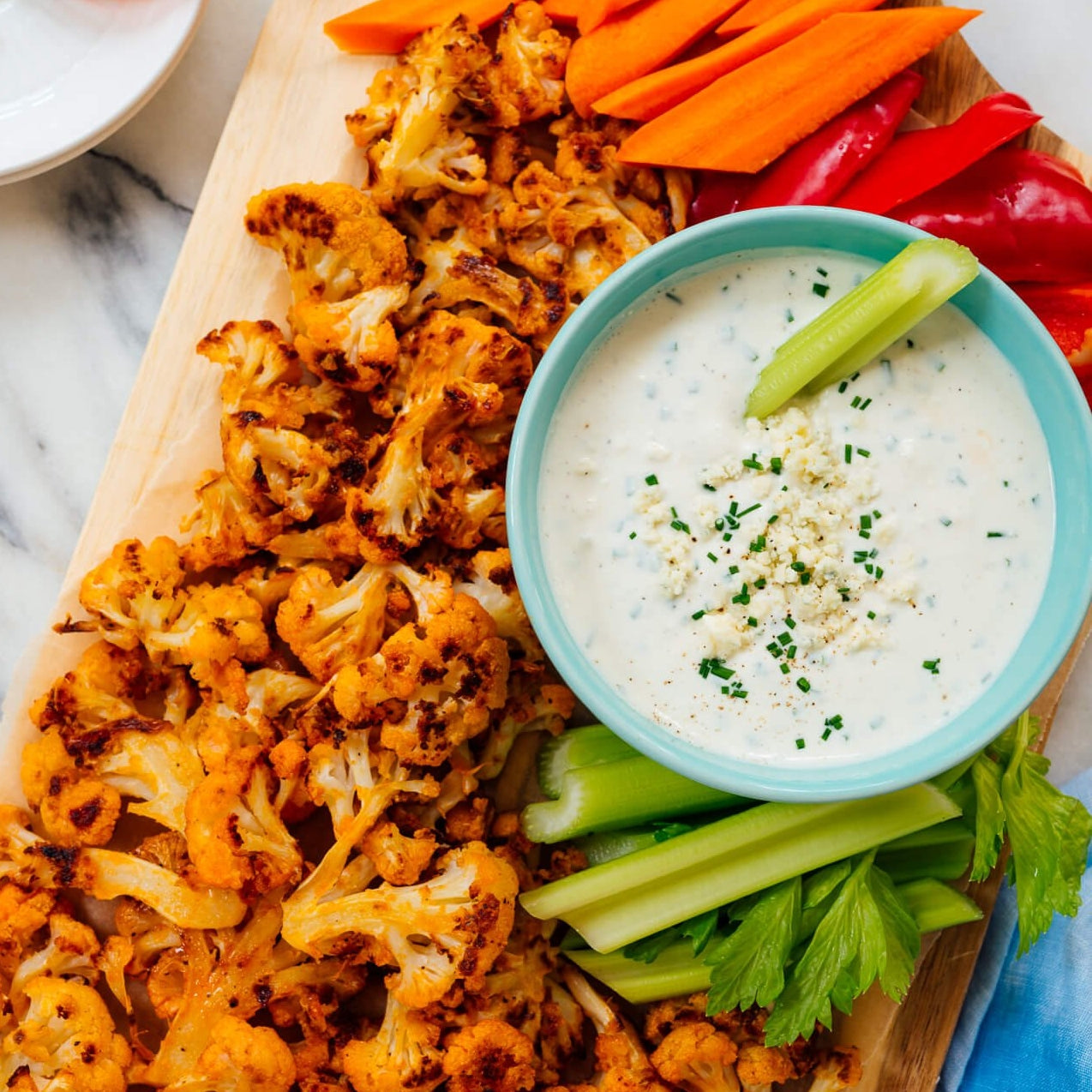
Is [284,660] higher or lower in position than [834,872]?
higher

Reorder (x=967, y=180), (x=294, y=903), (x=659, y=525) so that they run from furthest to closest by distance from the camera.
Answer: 1. (x=967, y=180)
2. (x=294, y=903)
3. (x=659, y=525)

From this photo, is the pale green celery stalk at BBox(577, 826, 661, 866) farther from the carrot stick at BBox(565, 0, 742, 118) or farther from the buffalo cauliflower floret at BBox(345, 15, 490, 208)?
the carrot stick at BBox(565, 0, 742, 118)

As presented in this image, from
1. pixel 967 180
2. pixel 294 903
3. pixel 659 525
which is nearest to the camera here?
pixel 659 525

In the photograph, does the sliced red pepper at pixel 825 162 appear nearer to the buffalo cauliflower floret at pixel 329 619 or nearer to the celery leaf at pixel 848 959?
the buffalo cauliflower floret at pixel 329 619

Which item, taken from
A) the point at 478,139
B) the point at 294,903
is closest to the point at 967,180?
the point at 478,139

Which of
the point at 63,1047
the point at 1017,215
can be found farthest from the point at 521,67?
the point at 63,1047

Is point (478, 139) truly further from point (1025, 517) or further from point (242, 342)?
point (1025, 517)

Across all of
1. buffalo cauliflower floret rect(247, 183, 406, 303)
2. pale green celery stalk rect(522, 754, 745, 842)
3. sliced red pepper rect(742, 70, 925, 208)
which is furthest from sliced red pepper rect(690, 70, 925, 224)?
pale green celery stalk rect(522, 754, 745, 842)

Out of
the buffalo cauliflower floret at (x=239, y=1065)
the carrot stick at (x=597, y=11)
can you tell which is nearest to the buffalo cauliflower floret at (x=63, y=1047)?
the buffalo cauliflower floret at (x=239, y=1065)
